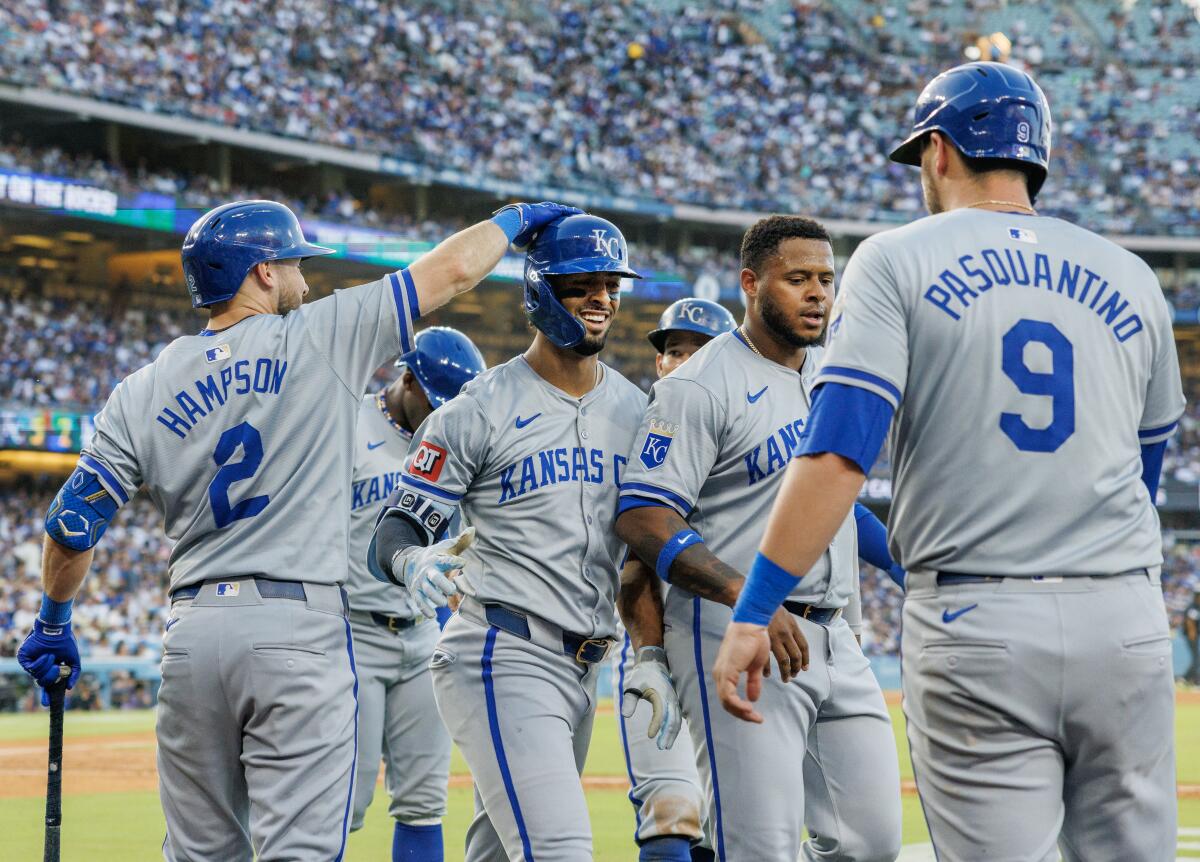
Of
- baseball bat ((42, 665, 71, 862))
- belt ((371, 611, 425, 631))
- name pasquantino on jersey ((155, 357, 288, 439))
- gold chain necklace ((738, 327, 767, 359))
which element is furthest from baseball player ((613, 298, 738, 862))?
baseball bat ((42, 665, 71, 862))

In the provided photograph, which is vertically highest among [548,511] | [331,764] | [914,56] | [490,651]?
[914,56]

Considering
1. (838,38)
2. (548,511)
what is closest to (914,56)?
(838,38)

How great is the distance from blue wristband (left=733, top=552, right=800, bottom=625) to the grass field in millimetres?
4619

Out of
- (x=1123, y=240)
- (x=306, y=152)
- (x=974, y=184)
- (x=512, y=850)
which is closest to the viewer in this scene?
(x=974, y=184)

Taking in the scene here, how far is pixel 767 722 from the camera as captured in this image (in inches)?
148

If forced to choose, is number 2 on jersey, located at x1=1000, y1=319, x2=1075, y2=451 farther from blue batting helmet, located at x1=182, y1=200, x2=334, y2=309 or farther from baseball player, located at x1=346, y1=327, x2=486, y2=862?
baseball player, located at x1=346, y1=327, x2=486, y2=862

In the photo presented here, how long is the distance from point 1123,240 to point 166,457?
118 feet

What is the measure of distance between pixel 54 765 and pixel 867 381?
3.22 metres

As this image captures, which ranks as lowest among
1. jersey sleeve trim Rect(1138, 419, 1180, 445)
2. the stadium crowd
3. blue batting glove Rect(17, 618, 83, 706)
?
blue batting glove Rect(17, 618, 83, 706)

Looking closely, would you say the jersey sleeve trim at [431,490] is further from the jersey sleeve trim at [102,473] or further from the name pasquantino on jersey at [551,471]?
the jersey sleeve trim at [102,473]

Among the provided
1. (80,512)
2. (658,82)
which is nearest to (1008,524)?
(80,512)

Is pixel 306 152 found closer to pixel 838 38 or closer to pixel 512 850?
pixel 838 38

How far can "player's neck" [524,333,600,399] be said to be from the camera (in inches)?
171

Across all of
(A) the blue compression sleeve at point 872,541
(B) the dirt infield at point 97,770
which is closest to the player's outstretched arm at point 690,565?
(A) the blue compression sleeve at point 872,541
